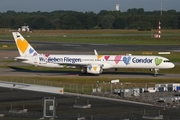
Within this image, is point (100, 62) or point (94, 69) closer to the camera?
point (94, 69)

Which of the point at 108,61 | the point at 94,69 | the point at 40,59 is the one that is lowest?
the point at 94,69

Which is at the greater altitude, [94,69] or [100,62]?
[100,62]

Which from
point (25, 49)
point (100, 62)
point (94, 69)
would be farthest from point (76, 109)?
point (25, 49)

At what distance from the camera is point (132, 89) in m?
74.6

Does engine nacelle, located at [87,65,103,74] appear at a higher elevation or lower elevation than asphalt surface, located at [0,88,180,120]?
higher

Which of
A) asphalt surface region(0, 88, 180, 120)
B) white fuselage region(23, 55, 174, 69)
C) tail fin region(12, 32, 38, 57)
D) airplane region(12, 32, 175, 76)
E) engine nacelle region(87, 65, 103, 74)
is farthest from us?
A: tail fin region(12, 32, 38, 57)

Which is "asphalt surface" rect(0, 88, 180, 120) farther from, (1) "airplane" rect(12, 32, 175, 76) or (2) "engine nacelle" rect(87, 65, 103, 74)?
(1) "airplane" rect(12, 32, 175, 76)

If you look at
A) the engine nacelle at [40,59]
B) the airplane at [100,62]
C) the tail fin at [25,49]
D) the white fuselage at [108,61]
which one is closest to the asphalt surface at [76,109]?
the airplane at [100,62]

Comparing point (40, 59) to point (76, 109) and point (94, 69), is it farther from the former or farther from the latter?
point (76, 109)

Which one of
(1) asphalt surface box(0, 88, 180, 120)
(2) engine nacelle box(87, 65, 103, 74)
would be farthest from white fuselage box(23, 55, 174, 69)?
(1) asphalt surface box(0, 88, 180, 120)

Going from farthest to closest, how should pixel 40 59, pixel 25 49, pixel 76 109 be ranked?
pixel 25 49, pixel 40 59, pixel 76 109

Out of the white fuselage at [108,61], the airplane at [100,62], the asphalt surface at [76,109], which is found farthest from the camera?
the white fuselage at [108,61]

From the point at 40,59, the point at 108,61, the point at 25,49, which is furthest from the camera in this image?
the point at 25,49

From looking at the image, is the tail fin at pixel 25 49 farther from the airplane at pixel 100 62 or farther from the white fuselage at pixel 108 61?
the white fuselage at pixel 108 61
